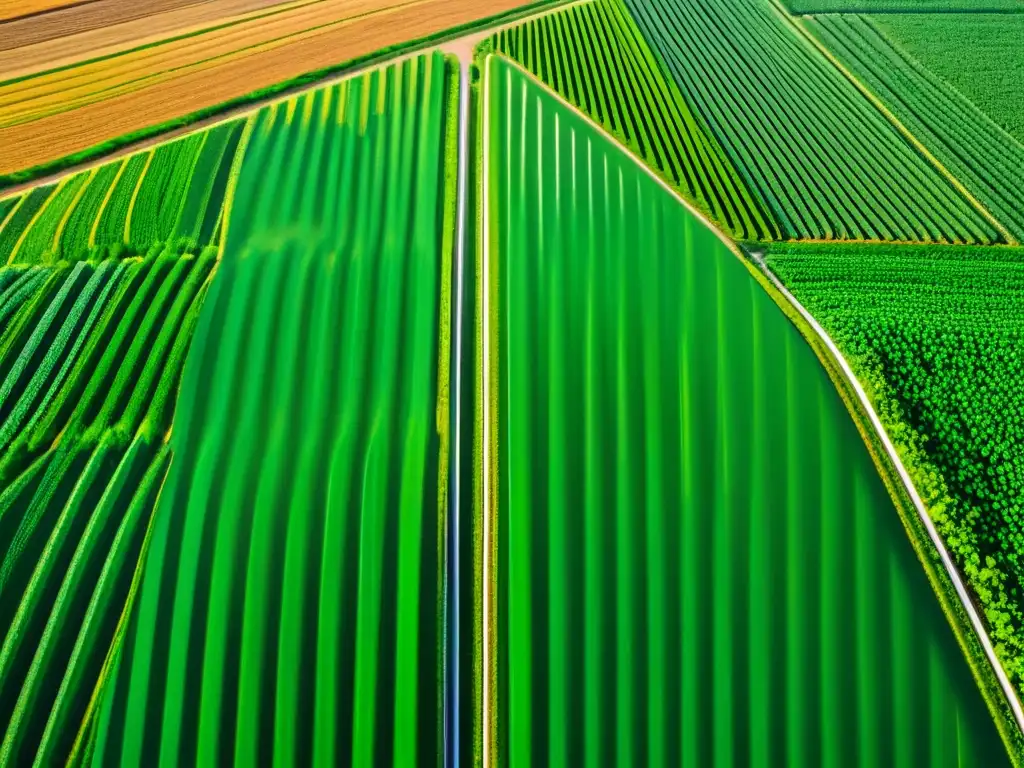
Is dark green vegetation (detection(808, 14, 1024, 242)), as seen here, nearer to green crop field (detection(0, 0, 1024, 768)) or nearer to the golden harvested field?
green crop field (detection(0, 0, 1024, 768))

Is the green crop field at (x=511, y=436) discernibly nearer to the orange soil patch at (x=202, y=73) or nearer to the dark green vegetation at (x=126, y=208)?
the dark green vegetation at (x=126, y=208)

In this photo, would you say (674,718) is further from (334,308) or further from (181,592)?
(334,308)

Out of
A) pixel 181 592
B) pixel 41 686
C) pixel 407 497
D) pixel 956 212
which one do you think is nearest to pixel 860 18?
pixel 956 212

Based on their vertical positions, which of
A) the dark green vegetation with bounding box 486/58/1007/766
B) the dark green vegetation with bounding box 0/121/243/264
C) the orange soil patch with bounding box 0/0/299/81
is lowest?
the dark green vegetation with bounding box 486/58/1007/766

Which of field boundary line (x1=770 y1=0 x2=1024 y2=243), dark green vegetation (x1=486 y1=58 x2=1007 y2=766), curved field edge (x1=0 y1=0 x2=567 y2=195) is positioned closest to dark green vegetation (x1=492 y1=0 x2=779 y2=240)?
curved field edge (x1=0 y1=0 x2=567 y2=195)

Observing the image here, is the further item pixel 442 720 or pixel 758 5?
pixel 758 5

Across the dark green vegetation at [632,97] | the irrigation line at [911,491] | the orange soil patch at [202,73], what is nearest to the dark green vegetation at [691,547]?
the irrigation line at [911,491]
